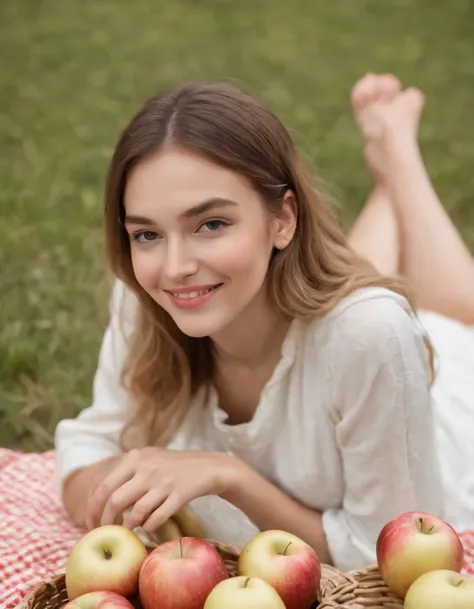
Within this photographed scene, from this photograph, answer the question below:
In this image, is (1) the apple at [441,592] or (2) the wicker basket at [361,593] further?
(2) the wicker basket at [361,593]

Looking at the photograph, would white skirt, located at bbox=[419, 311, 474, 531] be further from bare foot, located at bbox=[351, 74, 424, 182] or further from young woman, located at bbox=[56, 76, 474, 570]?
bare foot, located at bbox=[351, 74, 424, 182]

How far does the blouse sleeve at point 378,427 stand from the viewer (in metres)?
Result: 1.66

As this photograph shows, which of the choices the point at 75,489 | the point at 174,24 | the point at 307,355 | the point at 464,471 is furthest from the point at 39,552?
the point at 174,24

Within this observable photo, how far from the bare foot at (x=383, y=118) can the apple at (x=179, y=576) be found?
1796mm

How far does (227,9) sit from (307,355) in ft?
14.4

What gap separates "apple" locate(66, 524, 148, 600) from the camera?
136cm

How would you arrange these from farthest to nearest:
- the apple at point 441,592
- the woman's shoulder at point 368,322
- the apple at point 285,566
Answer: the woman's shoulder at point 368,322
the apple at point 285,566
the apple at point 441,592

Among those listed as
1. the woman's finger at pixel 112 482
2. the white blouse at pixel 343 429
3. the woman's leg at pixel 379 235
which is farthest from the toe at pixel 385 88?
the woman's finger at pixel 112 482

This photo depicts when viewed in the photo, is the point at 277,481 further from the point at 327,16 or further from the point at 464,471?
the point at 327,16

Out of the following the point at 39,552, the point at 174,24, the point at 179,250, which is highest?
the point at 174,24

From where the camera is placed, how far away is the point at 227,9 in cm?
570

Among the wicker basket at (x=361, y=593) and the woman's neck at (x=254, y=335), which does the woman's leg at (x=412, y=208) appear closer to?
the woman's neck at (x=254, y=335)

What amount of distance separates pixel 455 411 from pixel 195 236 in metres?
1.05

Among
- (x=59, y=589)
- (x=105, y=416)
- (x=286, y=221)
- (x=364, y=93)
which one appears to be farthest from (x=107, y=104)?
(x=59, y=589)
